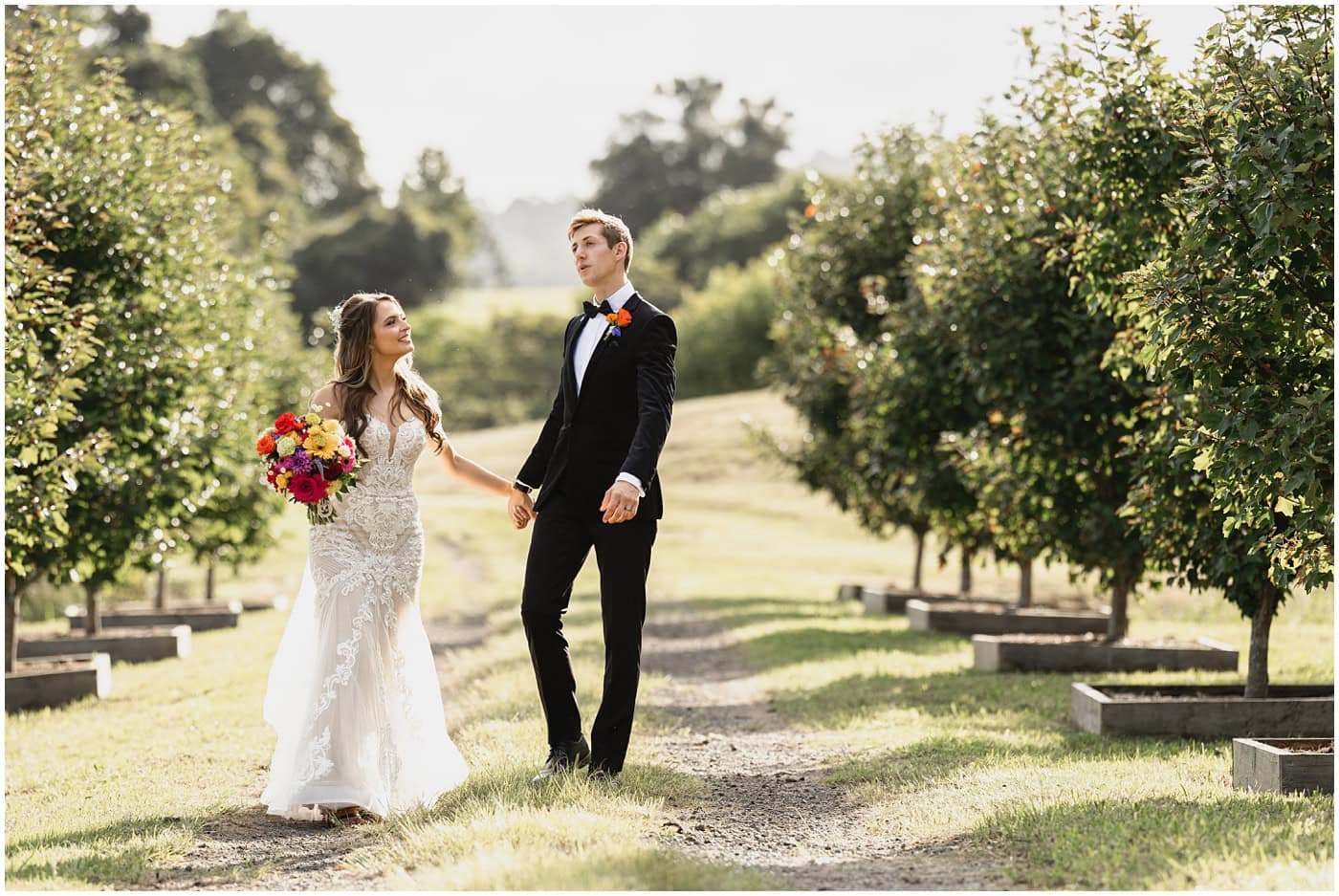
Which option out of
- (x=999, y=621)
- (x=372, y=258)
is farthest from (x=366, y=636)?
(x=372, y=258)

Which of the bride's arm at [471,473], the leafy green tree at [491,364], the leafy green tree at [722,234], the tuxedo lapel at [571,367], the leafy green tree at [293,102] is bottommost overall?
the bride's arm at [471,473]

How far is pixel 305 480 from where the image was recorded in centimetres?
685

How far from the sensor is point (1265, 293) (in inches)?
276

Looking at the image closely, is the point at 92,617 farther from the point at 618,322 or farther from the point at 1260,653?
the point at 1260,653

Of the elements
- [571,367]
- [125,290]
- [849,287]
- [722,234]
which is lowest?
[571,367]

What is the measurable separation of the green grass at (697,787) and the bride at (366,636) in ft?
1.24

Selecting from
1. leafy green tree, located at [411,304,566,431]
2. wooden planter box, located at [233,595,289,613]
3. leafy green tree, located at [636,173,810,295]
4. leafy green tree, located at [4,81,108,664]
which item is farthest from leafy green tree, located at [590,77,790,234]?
leafy green tree, located at [4,81,108,664]

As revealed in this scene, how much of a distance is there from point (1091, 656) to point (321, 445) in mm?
8942

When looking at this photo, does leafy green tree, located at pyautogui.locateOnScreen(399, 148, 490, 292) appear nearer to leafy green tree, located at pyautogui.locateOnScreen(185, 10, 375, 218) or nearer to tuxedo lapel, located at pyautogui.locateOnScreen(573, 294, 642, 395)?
leafy green tree, located at pyautogui.locateOnScreen(185, 10, 375, 218)

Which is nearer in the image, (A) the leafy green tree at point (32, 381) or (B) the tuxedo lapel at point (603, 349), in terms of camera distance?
(B) the tuxedo lapel at point (603, 349)

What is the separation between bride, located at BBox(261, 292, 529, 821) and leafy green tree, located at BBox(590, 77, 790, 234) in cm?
9202

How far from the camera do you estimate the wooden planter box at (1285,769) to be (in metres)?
6.99

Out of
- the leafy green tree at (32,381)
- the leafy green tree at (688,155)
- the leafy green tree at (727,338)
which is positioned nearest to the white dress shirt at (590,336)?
the leafy green tree at (32,381)

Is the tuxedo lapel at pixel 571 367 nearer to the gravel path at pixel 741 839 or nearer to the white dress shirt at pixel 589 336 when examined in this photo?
the white dress shirt at pixel 589 336
